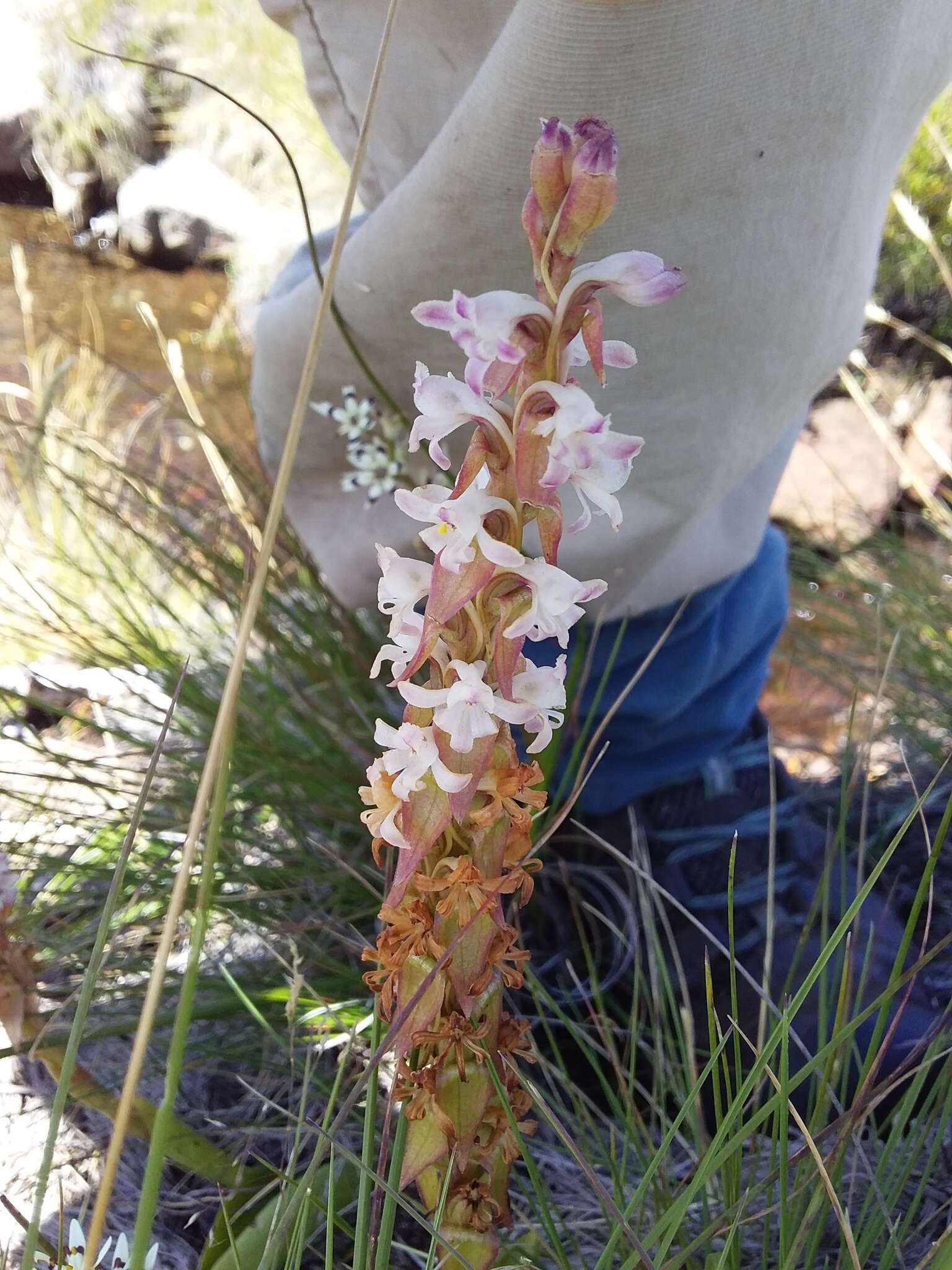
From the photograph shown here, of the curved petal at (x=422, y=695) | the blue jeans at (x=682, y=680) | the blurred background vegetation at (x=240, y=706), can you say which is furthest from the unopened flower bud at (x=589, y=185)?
the blue jeans at (x=682, y=680)

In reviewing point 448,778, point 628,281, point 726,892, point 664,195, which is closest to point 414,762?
point 448,778

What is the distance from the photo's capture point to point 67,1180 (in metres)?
0.52

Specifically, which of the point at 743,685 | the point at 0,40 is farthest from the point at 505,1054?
the point at 0,40

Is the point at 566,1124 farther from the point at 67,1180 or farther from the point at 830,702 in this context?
the point at 830,702

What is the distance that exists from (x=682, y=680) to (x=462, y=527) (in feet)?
1.55

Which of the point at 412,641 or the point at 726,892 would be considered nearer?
the point at 412,641

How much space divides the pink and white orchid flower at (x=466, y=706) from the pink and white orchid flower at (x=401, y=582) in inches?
0.8

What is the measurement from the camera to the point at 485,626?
228 millimetres

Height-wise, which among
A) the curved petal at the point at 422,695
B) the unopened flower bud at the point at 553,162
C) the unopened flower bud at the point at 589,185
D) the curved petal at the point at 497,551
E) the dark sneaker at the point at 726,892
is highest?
the unopened flower bud at the point at 553,162

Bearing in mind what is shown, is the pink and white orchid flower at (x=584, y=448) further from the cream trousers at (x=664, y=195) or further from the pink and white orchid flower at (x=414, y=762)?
the cream trousers at (x=664, y=195)

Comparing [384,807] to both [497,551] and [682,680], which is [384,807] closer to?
[497,551]

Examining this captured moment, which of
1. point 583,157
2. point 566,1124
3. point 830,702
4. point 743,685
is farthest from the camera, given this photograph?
point 830,702

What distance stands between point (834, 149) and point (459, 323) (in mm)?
319

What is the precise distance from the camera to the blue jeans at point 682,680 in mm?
652
